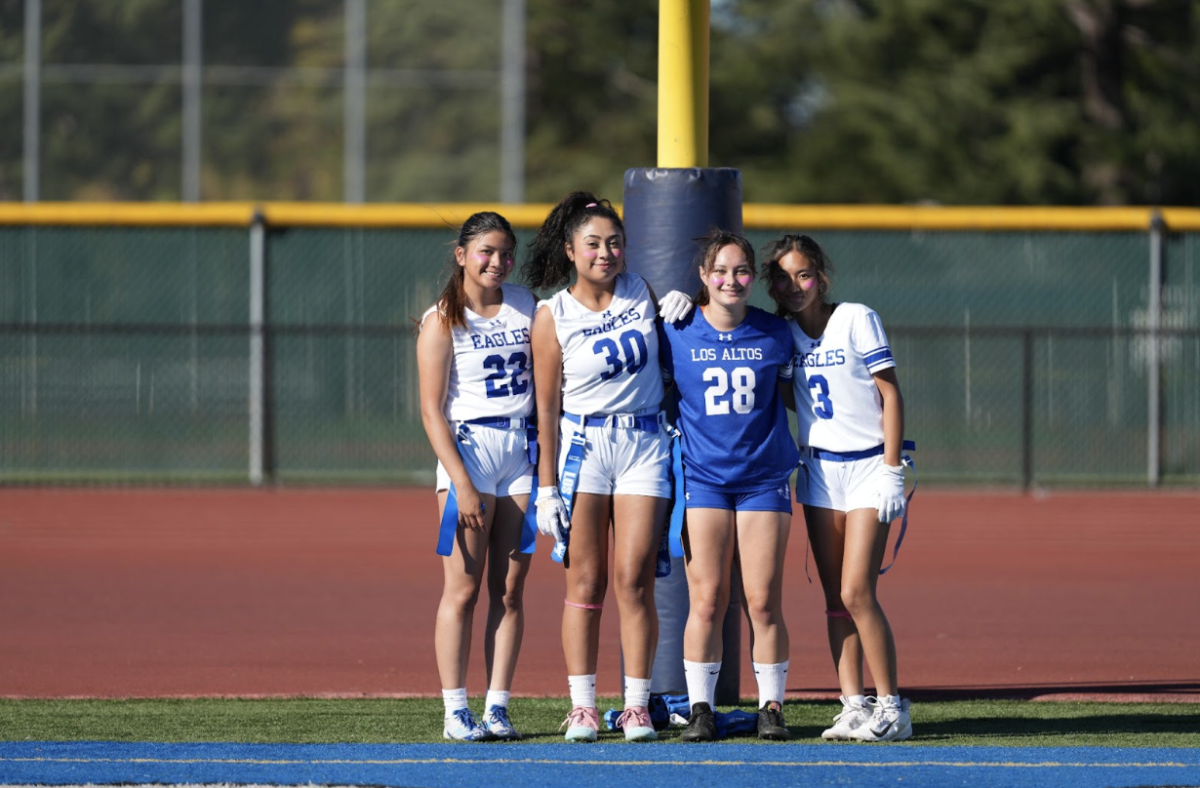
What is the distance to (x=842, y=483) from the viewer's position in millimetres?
5895

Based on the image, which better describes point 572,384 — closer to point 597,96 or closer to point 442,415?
point 442,415

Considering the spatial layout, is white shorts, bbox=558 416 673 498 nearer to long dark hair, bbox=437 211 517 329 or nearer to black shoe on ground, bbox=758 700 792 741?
long dark hair, bbox=437 211 517 329

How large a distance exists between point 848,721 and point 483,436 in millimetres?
1729

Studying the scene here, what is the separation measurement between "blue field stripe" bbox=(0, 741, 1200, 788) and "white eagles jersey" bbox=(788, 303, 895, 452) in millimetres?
1140

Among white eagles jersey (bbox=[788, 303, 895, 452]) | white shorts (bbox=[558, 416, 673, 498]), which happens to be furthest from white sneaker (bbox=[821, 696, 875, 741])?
white shorts (bbox=[558, 416, 673, 498])

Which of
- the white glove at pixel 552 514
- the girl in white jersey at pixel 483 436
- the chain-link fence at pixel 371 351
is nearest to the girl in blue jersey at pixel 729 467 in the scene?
the white glove at pixel 552 514

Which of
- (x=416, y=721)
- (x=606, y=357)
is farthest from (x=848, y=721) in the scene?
(x=416, y=721)

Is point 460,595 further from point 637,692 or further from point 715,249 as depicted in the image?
point 715,249

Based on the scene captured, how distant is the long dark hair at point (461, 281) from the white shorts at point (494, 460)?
1.31 ft

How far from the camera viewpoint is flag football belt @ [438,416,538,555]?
5.70m

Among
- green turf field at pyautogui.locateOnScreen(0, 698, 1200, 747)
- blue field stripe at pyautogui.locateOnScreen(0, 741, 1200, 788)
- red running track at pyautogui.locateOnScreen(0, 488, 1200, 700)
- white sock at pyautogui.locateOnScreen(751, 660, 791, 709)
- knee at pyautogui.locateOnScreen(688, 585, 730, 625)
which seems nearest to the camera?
blue field stripe at pyautogui.locateOnScreen(0, 741, 1200, 788)

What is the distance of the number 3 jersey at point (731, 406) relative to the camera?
226 inches

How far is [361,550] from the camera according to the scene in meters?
12.6

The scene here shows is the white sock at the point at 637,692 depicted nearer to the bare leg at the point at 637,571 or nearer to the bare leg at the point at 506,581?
the bare leg at the point at 637,571
